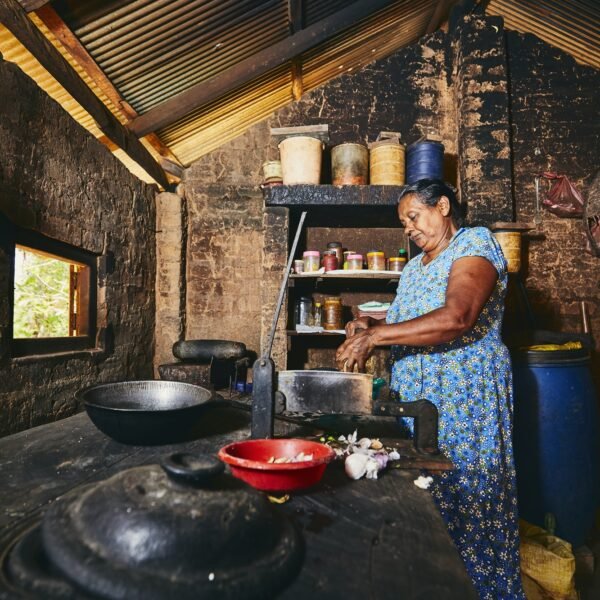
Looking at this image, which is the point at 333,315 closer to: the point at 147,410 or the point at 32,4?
the point at 147,410

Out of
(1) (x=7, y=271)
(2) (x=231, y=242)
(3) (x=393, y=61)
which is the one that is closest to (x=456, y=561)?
(1) (x=7, y=271)

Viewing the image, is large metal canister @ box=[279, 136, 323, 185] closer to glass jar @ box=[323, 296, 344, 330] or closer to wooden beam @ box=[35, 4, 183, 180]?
glass jar @ box=[323, 296, 344, 330]

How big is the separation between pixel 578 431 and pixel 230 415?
2601 millimetres

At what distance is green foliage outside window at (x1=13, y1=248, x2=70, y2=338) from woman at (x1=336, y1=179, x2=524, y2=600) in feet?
15.9

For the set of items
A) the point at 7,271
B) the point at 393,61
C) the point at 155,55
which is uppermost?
the point at 393,61

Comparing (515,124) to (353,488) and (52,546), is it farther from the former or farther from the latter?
(52,546)

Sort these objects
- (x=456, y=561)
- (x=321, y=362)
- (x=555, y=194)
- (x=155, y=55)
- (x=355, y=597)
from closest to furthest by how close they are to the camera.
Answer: (x=355, y=597) → (x=456, y=561) → (x=155, y=55) → (x=555, y=194) → (x=321, y=362)

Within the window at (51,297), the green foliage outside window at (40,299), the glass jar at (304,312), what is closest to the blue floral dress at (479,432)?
the window at (51,297)

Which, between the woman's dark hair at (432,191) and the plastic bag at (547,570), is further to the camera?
the plastic bag at (547,570)

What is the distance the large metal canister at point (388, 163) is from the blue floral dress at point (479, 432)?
232 centimetres

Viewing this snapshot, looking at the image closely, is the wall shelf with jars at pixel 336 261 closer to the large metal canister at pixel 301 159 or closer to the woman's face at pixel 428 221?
the large metal canister at pixel 301 159

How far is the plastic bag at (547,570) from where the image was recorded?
8.14 ft

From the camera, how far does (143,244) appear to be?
4.57m

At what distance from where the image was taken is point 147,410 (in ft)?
4.59
